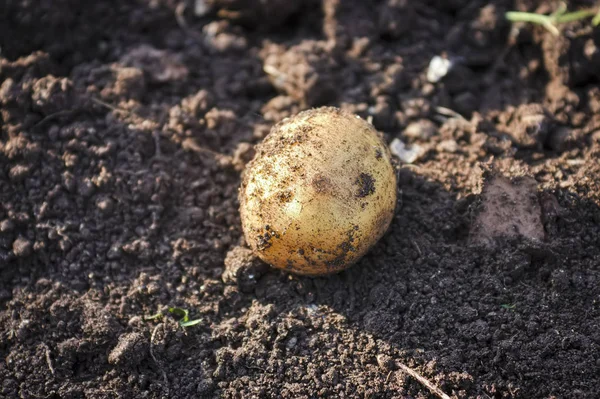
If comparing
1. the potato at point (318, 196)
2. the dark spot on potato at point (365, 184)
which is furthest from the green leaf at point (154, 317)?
the dark spot on potato at point (365, 184)

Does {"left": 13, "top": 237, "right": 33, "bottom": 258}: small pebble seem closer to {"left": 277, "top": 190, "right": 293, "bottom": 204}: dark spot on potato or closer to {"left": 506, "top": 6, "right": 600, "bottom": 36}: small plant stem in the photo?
{"left": 277, "top": 190, "right": 293, "bottom": 204}: dark spot on potato

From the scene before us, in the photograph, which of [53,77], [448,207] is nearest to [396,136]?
[448,207]

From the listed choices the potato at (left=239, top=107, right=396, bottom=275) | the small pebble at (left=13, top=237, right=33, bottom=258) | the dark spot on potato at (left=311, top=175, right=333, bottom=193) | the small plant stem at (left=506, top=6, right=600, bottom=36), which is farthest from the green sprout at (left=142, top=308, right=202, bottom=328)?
the small plant stem at (left=506, top=6, right=600, bottom=36)

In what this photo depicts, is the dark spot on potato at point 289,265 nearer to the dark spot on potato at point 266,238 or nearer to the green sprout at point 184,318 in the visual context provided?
the dark spot on potato at point 266,238

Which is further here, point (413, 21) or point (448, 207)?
point (413, 21)

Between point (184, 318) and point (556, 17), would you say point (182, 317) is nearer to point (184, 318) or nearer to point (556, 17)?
point (184, 318)

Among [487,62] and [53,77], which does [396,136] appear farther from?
[53,77]

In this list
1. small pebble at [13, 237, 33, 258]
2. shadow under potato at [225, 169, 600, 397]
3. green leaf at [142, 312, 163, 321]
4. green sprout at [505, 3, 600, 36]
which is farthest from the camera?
green sprout at [505, 3, 600, 36]

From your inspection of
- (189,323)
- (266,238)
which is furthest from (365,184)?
(189,323)
